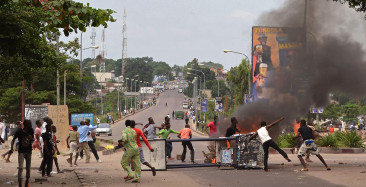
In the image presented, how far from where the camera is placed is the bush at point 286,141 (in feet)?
85.7

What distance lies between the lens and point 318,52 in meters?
22.3

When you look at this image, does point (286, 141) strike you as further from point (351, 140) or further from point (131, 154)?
point (131, 154)

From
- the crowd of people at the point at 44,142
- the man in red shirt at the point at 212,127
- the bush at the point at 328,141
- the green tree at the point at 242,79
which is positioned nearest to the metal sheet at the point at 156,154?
the crowd of people at the point at 44,142

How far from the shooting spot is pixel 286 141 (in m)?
26.9

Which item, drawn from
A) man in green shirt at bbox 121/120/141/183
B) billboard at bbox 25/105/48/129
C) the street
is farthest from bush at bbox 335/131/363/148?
man in green shirt at bbox 121/120/141/183

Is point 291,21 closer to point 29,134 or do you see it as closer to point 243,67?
point 29,134

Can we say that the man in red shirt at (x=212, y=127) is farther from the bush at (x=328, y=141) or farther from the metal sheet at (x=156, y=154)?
the bush at (x=328, y=141)

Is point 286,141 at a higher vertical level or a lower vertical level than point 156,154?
lower

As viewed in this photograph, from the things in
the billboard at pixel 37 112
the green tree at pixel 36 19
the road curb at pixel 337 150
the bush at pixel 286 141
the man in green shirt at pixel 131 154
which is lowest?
the road curb at pixel 337 150

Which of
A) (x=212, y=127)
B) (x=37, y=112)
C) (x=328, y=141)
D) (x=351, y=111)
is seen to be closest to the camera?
(x=212, y=127)

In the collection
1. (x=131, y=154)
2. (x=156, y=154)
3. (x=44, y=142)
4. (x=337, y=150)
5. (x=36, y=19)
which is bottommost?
(x=337, y=150)

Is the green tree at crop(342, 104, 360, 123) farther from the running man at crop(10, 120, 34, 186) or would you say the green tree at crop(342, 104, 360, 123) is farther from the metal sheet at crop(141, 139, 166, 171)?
the running man at crop(10, 120, 34, 186)

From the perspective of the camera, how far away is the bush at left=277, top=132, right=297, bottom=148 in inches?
1028

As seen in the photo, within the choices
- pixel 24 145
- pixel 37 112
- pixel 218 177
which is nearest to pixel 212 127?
pixel 218 177
